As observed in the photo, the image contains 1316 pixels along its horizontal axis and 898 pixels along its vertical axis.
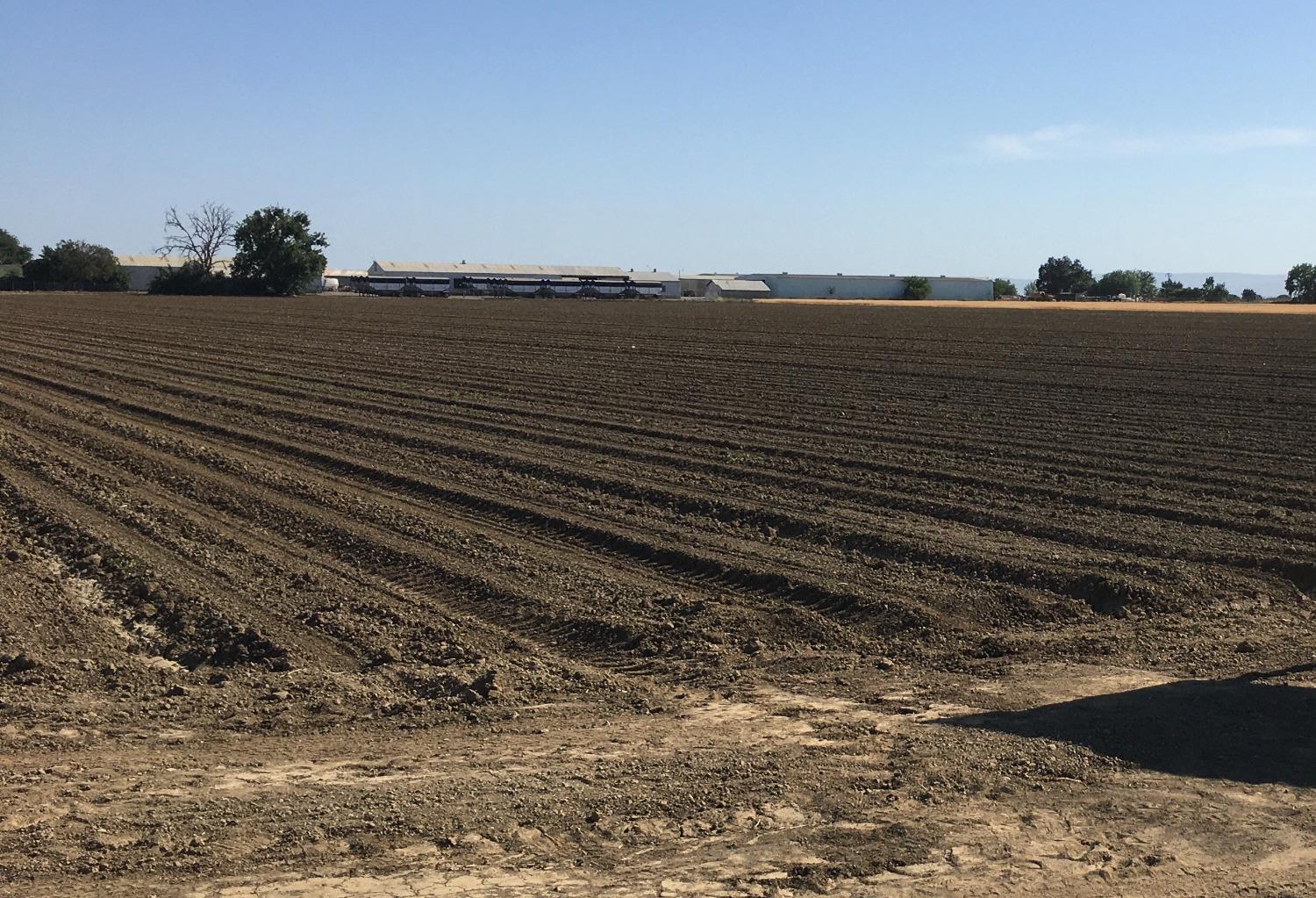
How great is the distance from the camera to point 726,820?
5.72m

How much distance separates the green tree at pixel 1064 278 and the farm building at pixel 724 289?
47.8 m

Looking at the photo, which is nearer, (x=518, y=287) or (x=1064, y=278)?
(x=518, y=287)

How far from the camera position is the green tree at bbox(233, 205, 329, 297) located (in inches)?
4400

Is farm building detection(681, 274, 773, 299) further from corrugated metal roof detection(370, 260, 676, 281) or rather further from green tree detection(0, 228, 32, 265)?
green tree detection(0, 228, 32, 265)

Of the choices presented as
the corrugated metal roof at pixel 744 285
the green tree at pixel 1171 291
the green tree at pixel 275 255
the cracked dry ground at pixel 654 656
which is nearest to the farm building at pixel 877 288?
the corrugated metal roof at pixel 744 285

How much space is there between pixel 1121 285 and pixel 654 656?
579 ft

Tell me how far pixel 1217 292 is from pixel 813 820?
15113 centimetres

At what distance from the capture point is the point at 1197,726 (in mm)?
6973

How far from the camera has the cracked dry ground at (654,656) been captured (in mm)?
5438

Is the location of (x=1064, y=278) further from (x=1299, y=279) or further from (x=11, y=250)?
(x=11, y=250)

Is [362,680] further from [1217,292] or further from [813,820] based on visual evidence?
[1217,292]

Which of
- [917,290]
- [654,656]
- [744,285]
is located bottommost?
[654,656]

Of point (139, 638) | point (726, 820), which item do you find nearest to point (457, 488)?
point (139, 638)

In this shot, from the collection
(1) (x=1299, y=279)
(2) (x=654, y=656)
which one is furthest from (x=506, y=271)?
(2) (x=654, y=656)
